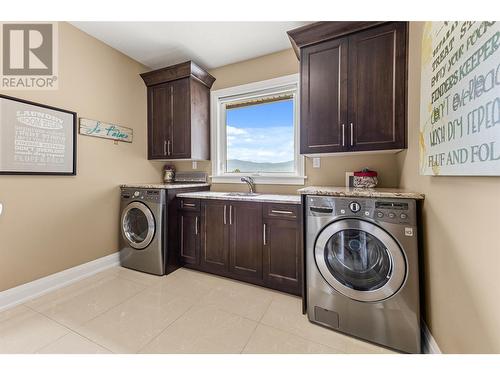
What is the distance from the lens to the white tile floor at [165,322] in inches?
52.2

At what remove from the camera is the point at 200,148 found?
2822 mm

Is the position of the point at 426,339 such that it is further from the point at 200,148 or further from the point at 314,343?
the point at 200,148

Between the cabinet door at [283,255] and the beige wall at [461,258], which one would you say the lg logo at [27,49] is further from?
the beige wall at [461,258]

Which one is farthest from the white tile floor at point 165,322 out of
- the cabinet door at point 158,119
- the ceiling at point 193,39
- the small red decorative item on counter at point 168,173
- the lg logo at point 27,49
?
the ceiling at point 193,39

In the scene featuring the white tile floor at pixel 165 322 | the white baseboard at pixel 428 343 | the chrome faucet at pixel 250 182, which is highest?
the chrome faucet at pixel 250 182

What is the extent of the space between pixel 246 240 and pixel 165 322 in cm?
95

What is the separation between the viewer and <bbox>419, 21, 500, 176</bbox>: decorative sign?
0.72m

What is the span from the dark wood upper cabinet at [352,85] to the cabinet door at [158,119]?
6.01 ft

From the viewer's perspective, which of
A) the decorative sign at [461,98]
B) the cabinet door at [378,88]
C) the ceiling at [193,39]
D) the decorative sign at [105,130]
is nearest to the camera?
the decorative sign at [461,98]

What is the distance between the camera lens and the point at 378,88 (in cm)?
168

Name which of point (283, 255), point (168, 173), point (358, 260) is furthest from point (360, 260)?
point (168, 173)

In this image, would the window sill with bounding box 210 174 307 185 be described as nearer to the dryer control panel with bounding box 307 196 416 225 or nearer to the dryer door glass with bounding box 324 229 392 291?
the dryer control panel with bounding box 307 196 416 225
